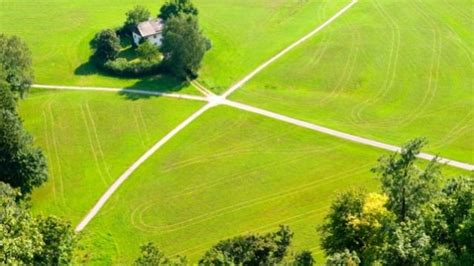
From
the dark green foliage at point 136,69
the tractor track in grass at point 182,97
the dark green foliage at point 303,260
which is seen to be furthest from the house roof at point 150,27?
the dark green foliage at point 303,260

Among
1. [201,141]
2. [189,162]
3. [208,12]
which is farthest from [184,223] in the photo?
[208,12]

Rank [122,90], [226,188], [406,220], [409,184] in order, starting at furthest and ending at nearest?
[122,90]
[226,188]
[409,184]
[406,220]

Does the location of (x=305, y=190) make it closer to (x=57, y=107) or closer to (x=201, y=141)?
Answer: (x=201, y=141)

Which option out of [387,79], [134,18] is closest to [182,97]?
[134,18]

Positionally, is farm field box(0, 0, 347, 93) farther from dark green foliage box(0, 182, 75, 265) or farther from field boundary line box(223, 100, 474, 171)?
dark green foliage box(0, 182, 75, 265)

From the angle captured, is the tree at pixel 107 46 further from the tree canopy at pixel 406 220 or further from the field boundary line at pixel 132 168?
the tree canopy at pixel 406 220

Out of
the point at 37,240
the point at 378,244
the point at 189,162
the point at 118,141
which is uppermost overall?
the point at 118,141

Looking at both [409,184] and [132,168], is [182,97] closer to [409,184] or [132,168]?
[132,168]

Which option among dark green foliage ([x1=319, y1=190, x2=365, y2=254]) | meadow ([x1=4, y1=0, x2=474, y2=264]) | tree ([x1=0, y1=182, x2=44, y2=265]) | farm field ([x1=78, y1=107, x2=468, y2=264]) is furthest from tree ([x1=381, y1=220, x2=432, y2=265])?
tree ([x1=0, y1=182, x2=44, y2=265])
